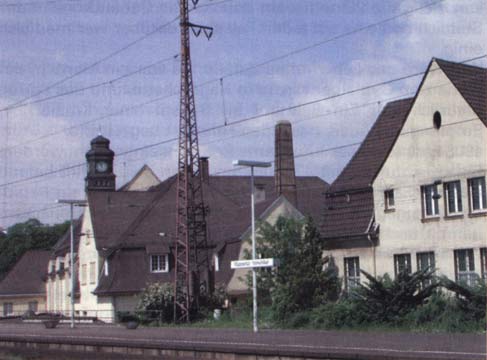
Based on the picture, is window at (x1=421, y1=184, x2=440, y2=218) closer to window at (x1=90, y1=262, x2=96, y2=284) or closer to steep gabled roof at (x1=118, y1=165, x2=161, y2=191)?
window at (x1=90, y1=262, x2=96, y2=284)

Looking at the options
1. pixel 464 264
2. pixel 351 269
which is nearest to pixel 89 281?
pixel 351 269

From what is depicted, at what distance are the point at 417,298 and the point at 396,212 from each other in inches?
311

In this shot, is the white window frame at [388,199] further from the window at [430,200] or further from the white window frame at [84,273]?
the white window frame at [84,273]

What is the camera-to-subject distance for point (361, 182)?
155ft

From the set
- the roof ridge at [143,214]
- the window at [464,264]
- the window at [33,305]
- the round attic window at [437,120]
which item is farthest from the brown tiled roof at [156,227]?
the window at [33,305]

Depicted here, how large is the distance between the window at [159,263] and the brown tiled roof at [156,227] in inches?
18.0

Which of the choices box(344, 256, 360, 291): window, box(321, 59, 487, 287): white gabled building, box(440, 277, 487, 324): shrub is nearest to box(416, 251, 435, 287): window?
box(321, 59, 487, 287): white gabled building

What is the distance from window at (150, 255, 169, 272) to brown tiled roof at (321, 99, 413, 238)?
24.1m

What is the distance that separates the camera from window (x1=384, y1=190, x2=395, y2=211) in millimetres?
44122

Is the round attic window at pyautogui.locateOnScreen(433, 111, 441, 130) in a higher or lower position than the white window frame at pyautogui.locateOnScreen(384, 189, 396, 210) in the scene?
higher

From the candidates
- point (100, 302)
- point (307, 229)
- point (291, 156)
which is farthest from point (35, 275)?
point (307, 229)

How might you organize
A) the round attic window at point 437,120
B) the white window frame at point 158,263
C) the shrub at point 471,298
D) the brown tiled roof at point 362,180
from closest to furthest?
the shrub at point 471,298 → the round attic window at point 437,120 → the brown tiled roof at point 362,180 → the white window frame at point 158,263

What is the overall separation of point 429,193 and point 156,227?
1338 inches

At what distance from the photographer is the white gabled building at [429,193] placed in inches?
1543
